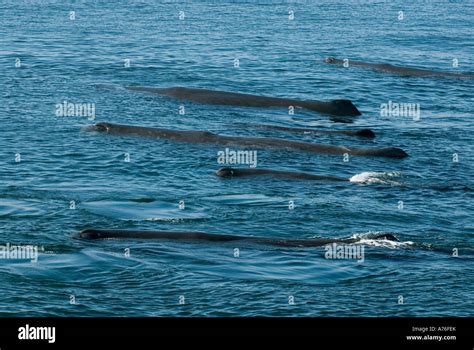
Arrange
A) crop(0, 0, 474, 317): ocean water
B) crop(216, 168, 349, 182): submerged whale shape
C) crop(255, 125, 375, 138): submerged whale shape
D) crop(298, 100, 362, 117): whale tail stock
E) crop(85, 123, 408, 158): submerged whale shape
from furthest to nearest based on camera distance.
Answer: crop(298, 100, 362, 117): whale tail stock → crop(255, 125, 375, 138): submerged whale shape → crop(85, 123, 408, 158): submerged whale shape → crop(216, 168, 349, 182): submerged whale shape → crop(0, 0, 474, 317): ocean water

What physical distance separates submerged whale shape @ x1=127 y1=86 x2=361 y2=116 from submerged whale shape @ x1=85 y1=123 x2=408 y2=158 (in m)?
5.44

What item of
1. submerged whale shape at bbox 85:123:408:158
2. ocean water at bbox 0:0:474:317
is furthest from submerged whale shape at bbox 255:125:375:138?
submerged whale shape at bbox 85:123:408:158

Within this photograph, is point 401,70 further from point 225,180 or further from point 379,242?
point 379,242

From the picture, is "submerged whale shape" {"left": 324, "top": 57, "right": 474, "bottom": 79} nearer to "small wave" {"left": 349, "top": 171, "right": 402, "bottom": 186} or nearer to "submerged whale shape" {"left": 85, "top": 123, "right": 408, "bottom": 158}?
"submerged whale shape" {"left": 85, "top": 123, "right": 408, "bottom": 158}

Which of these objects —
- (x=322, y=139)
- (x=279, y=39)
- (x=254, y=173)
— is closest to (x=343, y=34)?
(x=279, y=39)

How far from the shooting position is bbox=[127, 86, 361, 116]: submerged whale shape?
35.8 metres

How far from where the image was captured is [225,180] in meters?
26.6

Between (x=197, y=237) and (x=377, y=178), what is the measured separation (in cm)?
780

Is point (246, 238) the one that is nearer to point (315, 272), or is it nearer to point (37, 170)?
point (315, 272)

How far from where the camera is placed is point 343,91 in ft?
132

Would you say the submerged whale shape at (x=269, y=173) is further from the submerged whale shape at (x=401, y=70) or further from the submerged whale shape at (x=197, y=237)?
the submerged whale shape at (x=401, y=70)

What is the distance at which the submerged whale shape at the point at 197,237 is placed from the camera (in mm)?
20734

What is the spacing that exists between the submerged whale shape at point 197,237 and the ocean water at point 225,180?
269 millimetres

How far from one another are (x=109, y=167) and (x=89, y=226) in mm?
6012
